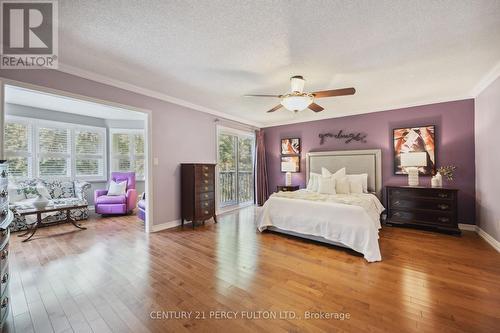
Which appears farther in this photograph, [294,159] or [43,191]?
[294,159]

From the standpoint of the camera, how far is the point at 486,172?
10.9 feet

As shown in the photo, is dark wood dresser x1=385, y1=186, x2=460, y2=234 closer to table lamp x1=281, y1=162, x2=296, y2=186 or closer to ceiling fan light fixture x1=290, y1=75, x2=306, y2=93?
table lamp x1=281, y1=162, x2=296, y2=186

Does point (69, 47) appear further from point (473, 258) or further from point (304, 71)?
point (473, 258)

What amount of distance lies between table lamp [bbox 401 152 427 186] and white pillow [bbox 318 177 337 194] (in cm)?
139

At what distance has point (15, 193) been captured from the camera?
4.32m

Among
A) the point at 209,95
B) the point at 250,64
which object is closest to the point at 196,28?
the point at 250,64

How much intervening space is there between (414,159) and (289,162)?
268 cm

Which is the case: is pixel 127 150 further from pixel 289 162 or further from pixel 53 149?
pixel 289 162

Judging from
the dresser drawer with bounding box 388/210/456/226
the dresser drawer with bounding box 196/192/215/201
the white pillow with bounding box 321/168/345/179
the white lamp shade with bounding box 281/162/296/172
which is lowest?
the dresser drawer with bounding box 388/210/456/226

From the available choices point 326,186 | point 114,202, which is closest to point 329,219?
point 326,186

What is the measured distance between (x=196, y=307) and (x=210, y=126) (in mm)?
3929

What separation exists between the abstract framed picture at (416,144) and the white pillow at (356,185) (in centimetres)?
86

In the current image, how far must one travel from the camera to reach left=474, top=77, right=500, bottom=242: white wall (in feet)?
9.75

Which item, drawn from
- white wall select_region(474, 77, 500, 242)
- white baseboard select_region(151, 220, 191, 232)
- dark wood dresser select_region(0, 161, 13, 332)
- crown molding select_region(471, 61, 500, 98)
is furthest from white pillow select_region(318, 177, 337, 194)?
dark wood dresser select_region(0, 161, 13, 332)
